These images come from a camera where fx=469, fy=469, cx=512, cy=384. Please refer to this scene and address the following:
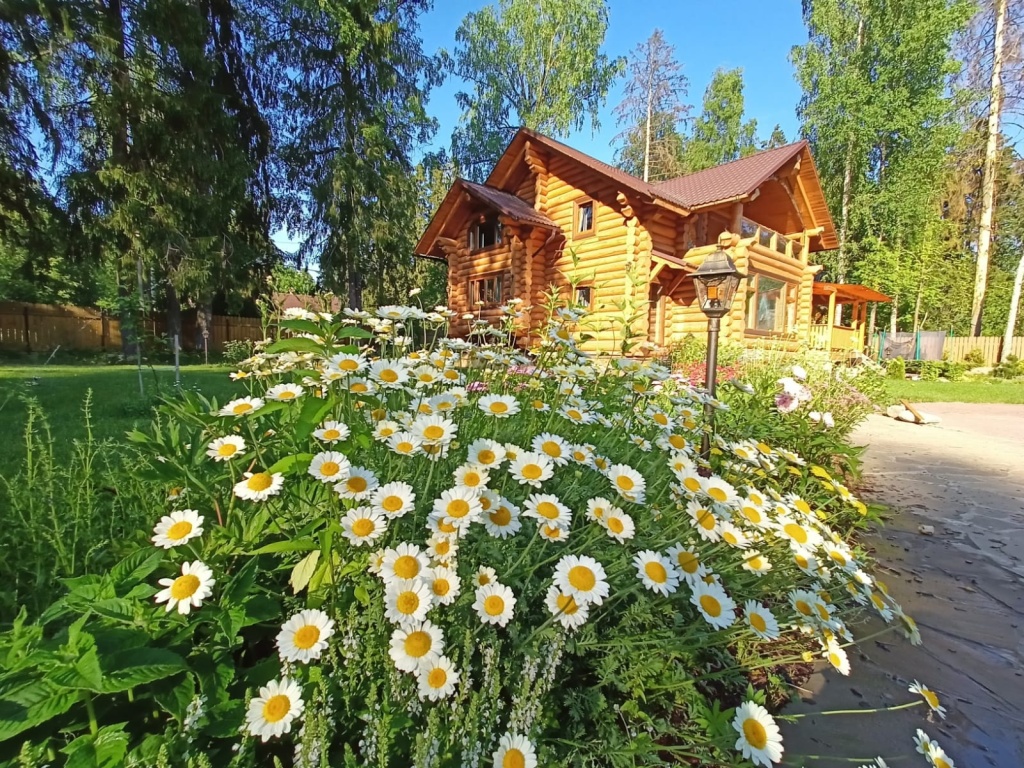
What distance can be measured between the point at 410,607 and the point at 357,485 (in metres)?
0.30

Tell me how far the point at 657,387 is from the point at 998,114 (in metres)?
22.0

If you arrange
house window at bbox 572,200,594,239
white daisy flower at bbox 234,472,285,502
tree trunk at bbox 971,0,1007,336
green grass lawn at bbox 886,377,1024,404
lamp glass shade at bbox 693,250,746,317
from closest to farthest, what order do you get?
1. white daisy flower at bbox 234,472,285,502
2. lamp glass shade at bbox 693,250,746,317
3. green grass lawn at bbox 886,377,1024,404
4. house window at bbox 572,200,594,239
5. tree trunk at bbox 971,0,1007,336

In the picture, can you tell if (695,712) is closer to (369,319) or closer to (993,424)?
(369,319)

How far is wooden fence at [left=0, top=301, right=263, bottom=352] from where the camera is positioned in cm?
1448

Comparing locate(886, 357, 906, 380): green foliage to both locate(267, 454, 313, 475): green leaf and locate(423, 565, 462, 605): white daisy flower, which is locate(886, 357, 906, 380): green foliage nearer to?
locate(423, 565, 462, 605): white daisy flower

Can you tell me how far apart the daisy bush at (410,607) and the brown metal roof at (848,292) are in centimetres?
1876

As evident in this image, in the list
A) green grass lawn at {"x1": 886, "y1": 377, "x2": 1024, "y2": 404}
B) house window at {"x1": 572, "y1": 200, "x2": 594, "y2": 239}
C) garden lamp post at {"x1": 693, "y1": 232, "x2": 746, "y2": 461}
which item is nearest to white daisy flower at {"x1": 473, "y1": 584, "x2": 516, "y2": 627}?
garden lamp post at {"x1": 693, "y1": 232, "x2": 746, "y2": 461}

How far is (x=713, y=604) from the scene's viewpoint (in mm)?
1079

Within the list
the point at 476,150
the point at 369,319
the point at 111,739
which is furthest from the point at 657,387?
the point at 476,150

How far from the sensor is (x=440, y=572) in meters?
0.98

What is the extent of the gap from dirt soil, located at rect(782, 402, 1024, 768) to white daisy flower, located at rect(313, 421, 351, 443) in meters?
1.31

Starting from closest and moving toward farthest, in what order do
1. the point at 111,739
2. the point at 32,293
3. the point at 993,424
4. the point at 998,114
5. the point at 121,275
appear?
the point at 111,739
the point at 993,424
the point at 121,275
the point at 998,114
the point at 32,293

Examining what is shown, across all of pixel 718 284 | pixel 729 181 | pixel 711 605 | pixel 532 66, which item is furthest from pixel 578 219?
pixel 711 605

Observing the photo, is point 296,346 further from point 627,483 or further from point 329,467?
point 627,483
